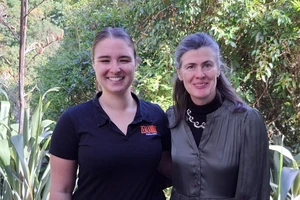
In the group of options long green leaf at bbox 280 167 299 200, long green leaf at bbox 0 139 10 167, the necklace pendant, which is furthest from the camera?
long green leaf at bbox 0 139 10 167

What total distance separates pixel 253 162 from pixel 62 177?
0.81 m

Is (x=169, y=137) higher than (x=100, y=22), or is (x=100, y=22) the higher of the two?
(x=100, y=22)

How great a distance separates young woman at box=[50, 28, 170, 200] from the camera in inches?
64.6

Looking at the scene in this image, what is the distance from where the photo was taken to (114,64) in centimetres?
169

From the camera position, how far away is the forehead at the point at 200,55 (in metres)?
1.81

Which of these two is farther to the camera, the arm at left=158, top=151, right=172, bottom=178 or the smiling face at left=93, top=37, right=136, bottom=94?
the arm at left=158, top=151, right=172, bottom=178

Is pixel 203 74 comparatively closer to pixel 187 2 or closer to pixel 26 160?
pixel 26 160

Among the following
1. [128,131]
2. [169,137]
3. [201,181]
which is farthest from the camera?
[169,137]

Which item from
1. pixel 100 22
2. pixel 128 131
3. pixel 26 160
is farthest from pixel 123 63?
pixel 100 22

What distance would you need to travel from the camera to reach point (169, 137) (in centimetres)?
194

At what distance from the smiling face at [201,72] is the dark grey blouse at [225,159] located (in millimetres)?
123

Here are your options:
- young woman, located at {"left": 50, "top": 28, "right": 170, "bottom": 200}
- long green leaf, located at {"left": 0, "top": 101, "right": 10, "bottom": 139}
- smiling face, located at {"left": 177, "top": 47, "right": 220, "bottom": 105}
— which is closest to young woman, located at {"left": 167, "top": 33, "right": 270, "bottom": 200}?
smiling face, located at {"left": 177, "top": 47, "right": 220, "bottom": 105}

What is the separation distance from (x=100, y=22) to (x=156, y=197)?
3.44 meters

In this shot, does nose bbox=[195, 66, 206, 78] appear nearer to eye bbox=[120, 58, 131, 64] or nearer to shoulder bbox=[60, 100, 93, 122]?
eye bbox=[120, 58, 131, 64]
